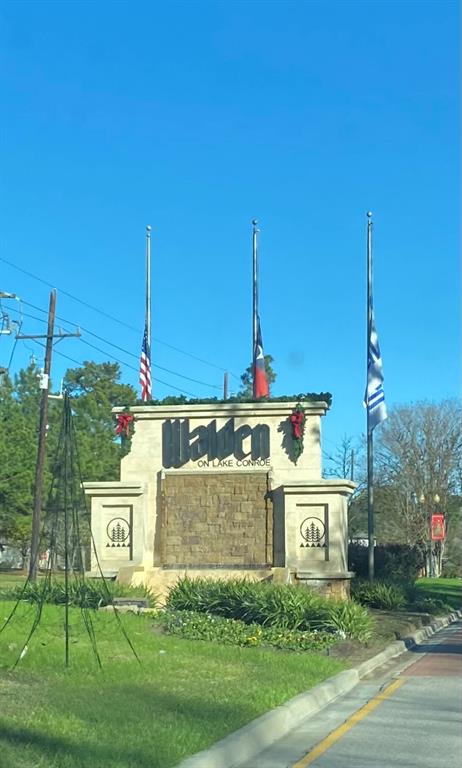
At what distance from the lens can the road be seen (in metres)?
8.65

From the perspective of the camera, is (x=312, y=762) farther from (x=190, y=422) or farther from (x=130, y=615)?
(x=190, y=422)

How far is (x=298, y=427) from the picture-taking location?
24.2 meters

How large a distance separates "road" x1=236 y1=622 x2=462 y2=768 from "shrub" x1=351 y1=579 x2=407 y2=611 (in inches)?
438

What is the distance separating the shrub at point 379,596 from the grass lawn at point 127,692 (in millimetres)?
10792

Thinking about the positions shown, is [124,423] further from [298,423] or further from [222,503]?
[298,423]

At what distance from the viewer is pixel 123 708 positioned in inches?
379

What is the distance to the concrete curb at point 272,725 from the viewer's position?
8109 millimetres

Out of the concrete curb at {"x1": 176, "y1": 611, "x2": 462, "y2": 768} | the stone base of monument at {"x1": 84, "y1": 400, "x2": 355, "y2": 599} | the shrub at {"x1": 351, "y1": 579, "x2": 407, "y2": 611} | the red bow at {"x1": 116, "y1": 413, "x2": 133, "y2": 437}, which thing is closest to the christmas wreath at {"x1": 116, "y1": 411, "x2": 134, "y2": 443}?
the red bow at {"x1": 116, "y1": 413, "x2": 133, "y2": 437}

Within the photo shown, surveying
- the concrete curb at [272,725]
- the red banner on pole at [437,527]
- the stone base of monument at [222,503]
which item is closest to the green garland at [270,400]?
the stone base of monument at [222,503]

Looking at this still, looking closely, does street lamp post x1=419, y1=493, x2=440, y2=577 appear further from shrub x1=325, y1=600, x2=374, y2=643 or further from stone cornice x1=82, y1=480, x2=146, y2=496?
shrub x1=325, y1=600, x2=374, y2=643

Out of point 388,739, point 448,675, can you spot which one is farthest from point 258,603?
point 388,739

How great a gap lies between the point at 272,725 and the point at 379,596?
56.3 ft

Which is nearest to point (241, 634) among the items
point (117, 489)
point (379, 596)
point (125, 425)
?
point (117, 489)

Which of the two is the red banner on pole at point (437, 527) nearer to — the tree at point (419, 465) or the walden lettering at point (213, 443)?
the tree at point (419, 465)
